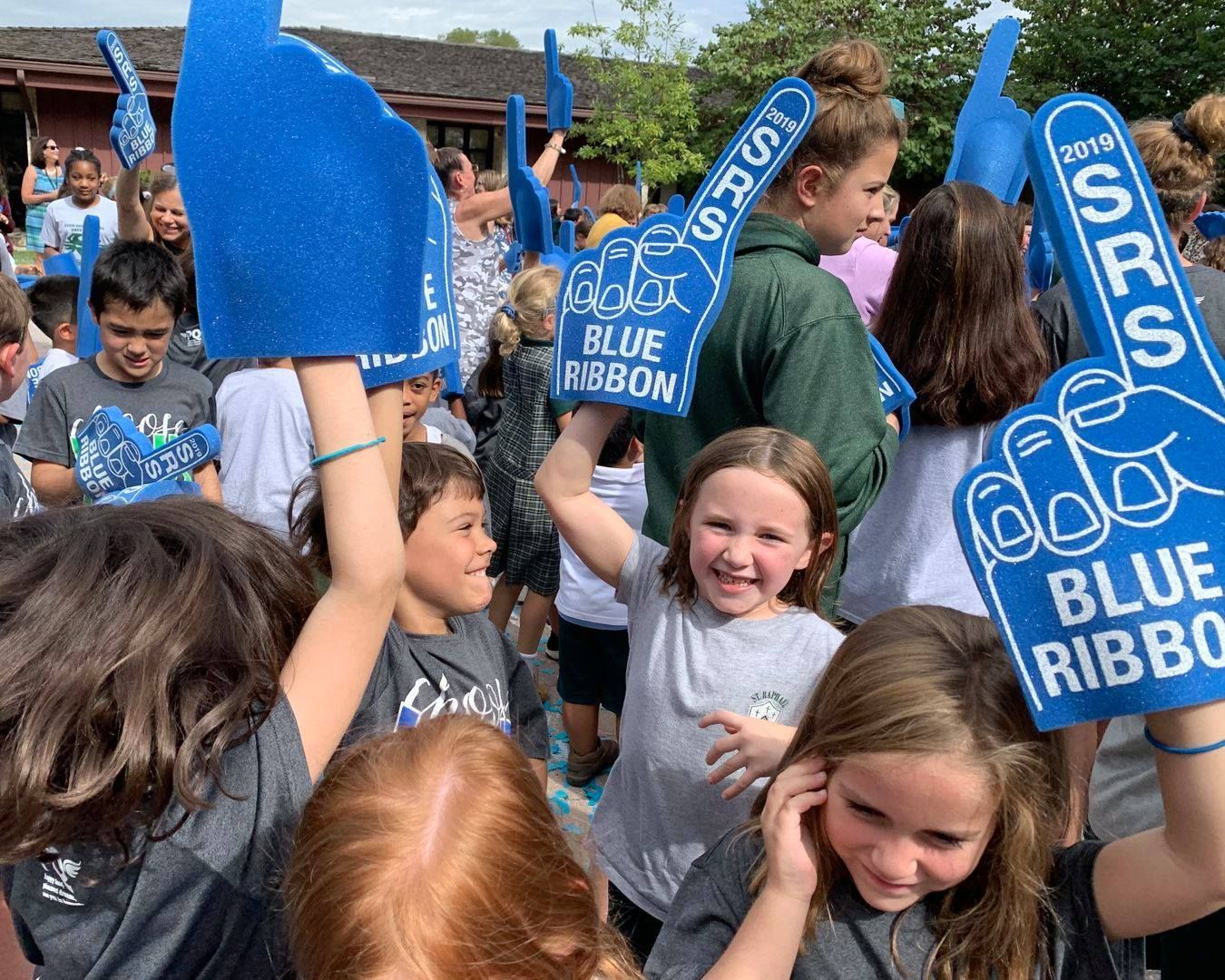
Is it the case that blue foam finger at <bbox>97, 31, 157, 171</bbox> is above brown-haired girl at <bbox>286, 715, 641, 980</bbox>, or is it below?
above

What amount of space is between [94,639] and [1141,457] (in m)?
0.96

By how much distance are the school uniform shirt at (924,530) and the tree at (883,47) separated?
2013 centimetres

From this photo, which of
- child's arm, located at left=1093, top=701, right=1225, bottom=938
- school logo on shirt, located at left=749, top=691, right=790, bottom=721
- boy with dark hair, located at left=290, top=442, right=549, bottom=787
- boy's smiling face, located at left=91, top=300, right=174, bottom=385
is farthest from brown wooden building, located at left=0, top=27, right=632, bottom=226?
child's arm, located at left=1093, top=701, right=1225, bottom=938

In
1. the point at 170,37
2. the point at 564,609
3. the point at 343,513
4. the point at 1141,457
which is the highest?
the point at 170,37

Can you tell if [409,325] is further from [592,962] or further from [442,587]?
[442,587]

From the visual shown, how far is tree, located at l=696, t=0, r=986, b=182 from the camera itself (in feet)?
69.8

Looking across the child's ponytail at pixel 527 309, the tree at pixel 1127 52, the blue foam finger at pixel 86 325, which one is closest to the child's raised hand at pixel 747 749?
the child's ponytail at pixel 527 309

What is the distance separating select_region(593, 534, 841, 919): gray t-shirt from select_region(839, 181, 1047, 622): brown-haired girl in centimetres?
63

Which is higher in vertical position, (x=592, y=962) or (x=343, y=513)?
(x=343, y=513)

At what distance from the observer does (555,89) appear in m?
4.41

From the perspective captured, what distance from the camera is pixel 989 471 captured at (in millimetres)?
962

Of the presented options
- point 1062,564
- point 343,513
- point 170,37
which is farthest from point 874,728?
point 170,37

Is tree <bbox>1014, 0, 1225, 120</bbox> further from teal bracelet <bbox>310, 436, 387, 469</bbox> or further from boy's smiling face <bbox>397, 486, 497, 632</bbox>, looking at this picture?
teal bracelet <bbox>310, 436, 387, 469</bbox>

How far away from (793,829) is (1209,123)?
2731 millimetres
